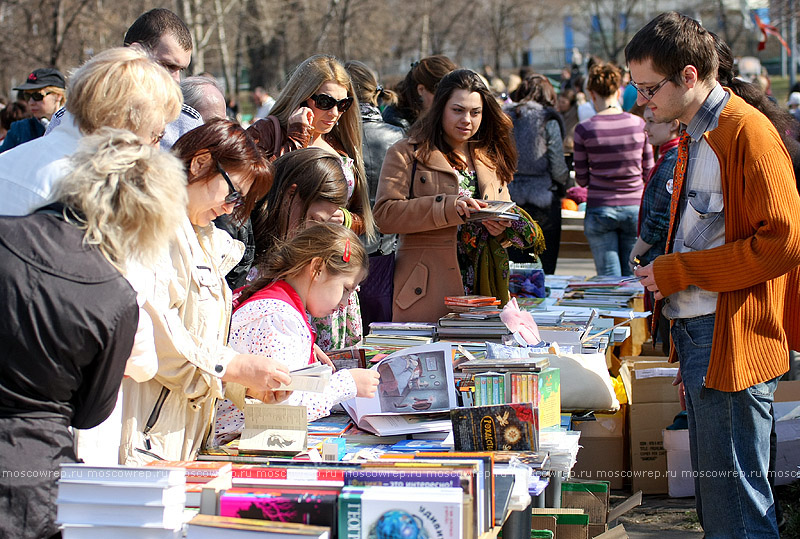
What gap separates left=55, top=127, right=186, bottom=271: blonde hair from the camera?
1.85 metres

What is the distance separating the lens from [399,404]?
3127 mm

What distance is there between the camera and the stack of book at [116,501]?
1899mm

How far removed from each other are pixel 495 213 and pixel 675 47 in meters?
1.60

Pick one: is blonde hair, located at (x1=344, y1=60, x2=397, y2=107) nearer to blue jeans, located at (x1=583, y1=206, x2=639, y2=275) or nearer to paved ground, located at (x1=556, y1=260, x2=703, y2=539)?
blue jeans, located at (x1=583, y1=206, x2=639, y2=275)

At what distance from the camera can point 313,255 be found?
10.2 feet

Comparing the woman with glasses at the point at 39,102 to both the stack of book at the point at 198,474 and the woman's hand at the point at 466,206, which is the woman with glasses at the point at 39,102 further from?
the stack of book at the point at 198,474

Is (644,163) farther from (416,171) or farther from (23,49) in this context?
(23,49)

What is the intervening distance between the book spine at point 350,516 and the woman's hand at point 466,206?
250cm

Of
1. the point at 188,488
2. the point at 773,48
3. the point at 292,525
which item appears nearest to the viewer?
the point at 292,525

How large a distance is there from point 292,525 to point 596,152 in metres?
5.49

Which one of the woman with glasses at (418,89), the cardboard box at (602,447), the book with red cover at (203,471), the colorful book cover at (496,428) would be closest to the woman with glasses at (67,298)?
the book with red cover at (203,471)

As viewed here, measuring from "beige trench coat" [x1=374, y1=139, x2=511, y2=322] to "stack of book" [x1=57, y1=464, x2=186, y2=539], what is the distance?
262 cm

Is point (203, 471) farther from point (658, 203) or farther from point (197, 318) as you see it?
point (658, 203)

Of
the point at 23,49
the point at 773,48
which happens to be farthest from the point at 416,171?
the point at 773,48
